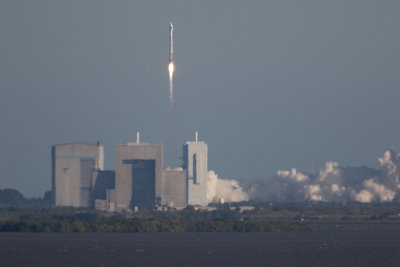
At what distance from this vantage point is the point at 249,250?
17375 cm

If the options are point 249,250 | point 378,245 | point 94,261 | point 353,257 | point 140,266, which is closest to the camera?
point 140,266

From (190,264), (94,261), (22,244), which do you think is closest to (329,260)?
(190,264)

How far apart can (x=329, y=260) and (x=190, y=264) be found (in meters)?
20.6

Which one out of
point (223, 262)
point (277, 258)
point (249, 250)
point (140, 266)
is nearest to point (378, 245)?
point (249, 250)

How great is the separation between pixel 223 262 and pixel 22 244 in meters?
59.1

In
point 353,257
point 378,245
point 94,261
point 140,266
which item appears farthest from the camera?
point 378,245

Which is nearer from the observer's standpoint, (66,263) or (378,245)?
(66,263)

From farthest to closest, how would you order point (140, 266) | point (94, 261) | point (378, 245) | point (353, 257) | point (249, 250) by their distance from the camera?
point (378, 245) → point (249, 250) → point (353, 257) → point (94, 261) → point (140, 266)

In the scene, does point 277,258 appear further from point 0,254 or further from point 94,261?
point 0,254

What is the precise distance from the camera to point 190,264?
464 feet

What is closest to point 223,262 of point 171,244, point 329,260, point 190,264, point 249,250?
point 190,264

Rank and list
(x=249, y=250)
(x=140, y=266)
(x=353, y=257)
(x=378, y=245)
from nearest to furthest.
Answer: (x=140, y=266) < (x=353, y=257) < (x=249, y=250) < (x=378, y=245)

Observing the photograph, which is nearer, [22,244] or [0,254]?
[0,254]

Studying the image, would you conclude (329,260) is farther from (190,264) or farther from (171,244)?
(171,244)
